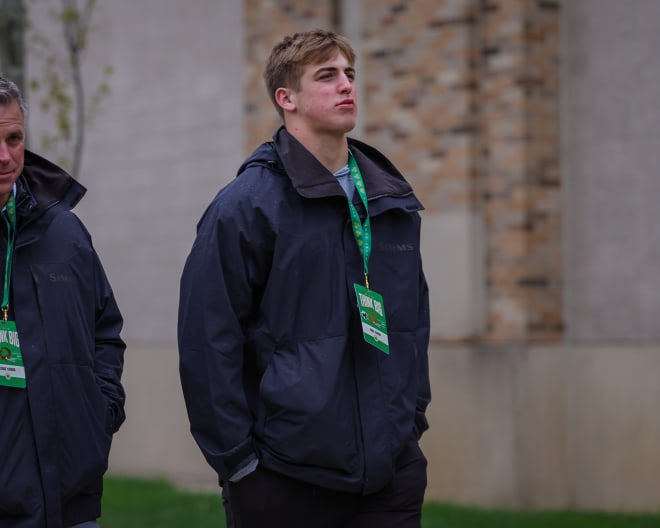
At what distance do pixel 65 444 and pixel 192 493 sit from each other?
24.0 feet

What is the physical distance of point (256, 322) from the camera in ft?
15.0

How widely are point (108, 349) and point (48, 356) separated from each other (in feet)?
1.16

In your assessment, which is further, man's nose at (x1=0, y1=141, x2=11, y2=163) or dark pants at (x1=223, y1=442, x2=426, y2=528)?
dark pants at (x1=223, y1=442, x2=426, y2=528)

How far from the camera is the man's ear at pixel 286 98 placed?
4.77m

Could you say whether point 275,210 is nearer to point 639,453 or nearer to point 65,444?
point 65,444

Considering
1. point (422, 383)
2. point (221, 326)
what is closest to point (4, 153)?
point (221, 326)

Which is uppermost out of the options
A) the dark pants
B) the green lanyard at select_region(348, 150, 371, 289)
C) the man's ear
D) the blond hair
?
the blond hair

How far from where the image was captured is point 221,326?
4.47 m

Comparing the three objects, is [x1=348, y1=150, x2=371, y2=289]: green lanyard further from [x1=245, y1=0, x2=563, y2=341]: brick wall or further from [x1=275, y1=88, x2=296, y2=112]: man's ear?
[x1=245, y1=0, x2=563, y2=341]: brick wall

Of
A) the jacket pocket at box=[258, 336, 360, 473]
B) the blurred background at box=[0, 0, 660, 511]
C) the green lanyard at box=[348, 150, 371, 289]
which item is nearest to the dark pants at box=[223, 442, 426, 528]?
the jacket pocket at box=[258, 336, 360, 473]

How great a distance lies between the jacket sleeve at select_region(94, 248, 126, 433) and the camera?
460 cm

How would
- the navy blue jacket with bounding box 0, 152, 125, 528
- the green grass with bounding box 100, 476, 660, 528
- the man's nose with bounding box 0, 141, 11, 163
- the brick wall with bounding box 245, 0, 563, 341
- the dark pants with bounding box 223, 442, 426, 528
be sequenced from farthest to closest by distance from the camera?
the brick wall with bounding box 245, 0, 563, 341 < the green grass with bounding box 100, 476, 660, 528 < the dark pants with bounding box 223, 442, 426, 528 < the man's nose with bounding box 0, 141, 11, 163 < the navy blue jacket with bounding box 0, 152, 125, 528

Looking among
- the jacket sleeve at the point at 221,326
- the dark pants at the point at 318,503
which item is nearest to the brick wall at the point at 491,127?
the dark pants at the point at 318,503

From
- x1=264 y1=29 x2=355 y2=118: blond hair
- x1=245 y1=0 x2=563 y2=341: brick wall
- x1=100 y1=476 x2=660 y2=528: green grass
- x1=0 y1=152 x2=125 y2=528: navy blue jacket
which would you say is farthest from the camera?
x1=245 y1=0 x2=563 y2=341: brick wall
